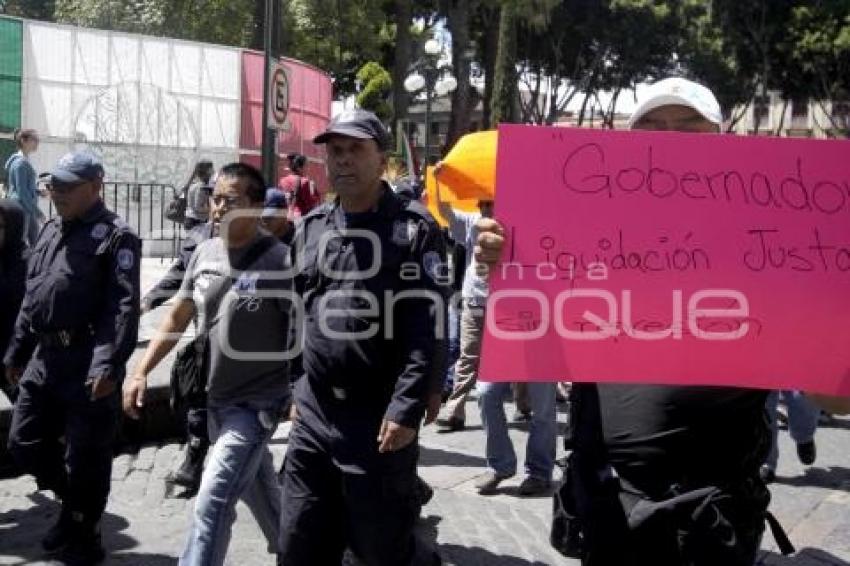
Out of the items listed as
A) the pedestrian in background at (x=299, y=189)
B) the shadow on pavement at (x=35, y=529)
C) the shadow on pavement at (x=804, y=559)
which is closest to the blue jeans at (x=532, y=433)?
the shadow on pavement at (x=804, y=559)

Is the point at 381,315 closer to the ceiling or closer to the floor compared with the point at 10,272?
closer to the ceiling

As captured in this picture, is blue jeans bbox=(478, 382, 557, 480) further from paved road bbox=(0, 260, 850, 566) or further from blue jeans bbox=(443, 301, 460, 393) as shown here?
blue jeans bbox=(443, 301, 460, 393)

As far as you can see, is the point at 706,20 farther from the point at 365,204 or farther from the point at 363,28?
the point at 365,204

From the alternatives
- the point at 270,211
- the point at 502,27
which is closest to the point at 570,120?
the point at 502,27

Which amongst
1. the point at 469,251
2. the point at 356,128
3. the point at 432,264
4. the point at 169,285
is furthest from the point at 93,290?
the point at 469,251

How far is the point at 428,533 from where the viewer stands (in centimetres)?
501

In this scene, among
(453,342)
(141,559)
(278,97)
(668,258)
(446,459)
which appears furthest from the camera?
(278,97)

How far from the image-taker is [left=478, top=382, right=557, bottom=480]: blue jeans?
573 cm

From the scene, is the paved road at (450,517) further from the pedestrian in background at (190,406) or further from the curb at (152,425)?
the pedestrian in background at (190,406)

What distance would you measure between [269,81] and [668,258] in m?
7.27

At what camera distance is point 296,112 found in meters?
21.9

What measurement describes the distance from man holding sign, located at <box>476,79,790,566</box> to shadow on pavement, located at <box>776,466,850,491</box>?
392 centimetres

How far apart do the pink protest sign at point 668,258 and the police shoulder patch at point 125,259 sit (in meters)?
2.36

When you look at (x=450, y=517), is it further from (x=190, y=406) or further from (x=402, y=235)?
(x=402, y=235)
